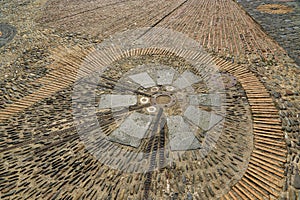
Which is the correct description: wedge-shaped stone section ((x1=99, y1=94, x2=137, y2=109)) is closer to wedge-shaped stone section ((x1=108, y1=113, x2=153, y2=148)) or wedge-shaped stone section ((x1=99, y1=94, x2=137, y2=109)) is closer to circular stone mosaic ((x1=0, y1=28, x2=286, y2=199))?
circular stone mosaic ((x1=0, y1=28, x2=286, y2=199))

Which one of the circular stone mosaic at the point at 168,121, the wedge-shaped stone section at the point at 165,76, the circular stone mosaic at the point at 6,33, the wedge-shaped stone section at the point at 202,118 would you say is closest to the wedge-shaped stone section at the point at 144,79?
the circular stone mosaic at the point at 168,121

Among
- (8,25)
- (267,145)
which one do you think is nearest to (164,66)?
(267,145)

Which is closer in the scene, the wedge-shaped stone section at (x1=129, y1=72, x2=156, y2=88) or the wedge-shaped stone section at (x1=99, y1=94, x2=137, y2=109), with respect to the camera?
the wedge-shaped stone section at (x1=99, y1=94, x2=137, y2=109)

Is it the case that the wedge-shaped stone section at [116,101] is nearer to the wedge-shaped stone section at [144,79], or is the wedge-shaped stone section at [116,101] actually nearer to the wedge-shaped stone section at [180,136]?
the wedge-shaped stone section at [144,79]

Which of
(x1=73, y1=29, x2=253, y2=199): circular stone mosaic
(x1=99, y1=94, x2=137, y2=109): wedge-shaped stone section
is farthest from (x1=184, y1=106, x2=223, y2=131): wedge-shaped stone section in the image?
(x1=99, y1=94, x2=137, y2=109): wedge-shaped stone section

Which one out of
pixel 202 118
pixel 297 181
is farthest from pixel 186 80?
pixel 297 181

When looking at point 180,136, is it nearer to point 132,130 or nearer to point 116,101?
point 132,130
